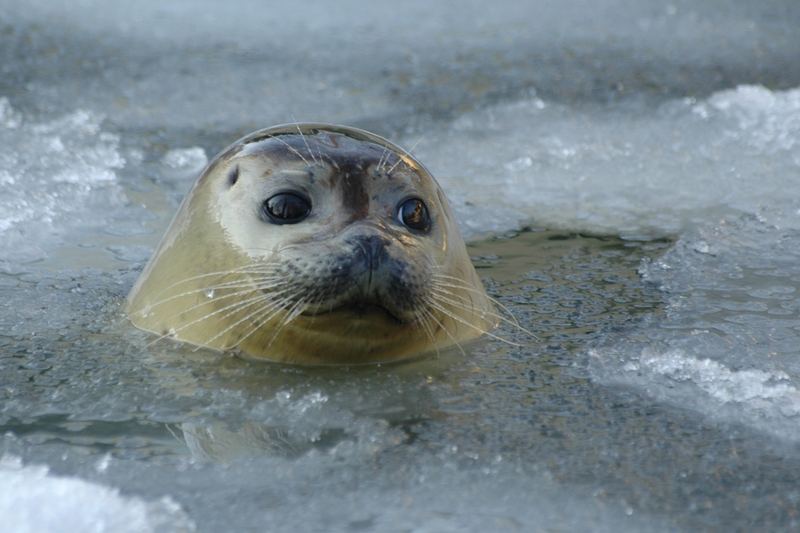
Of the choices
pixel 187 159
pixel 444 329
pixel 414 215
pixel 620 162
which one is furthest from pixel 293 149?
pixel 620 162

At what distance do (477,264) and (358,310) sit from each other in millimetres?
1164

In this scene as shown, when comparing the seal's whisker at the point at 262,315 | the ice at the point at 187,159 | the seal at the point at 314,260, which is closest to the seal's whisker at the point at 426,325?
the seal at the point at 314,260

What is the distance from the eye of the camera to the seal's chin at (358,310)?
282 cm

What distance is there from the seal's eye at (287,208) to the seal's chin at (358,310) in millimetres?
254

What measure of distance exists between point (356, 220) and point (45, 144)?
2.42 metres

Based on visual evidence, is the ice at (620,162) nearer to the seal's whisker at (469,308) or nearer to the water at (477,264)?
the water at (477,264)

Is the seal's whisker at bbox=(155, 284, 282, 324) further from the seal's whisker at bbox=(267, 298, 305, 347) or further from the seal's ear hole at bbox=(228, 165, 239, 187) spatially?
the seal's ear hole at bbox=(228, 165, 239, 187)

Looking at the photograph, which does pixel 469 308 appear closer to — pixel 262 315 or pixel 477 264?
pixel 262 315

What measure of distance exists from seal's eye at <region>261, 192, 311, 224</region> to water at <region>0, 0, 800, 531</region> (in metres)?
0.35

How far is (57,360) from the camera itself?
299 cm

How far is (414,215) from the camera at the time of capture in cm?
311

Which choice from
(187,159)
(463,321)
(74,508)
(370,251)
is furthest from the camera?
(187,159)

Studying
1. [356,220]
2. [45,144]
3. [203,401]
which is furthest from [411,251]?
[45,144]

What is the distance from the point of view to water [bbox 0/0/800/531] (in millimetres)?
2344
